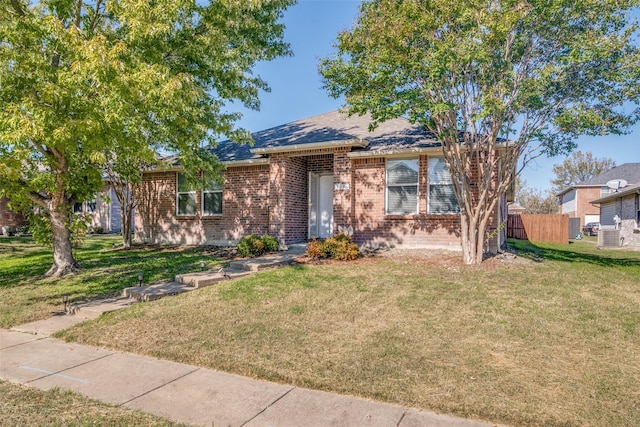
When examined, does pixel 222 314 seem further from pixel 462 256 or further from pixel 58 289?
pixel 462 256

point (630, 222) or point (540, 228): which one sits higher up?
point (630, 222)

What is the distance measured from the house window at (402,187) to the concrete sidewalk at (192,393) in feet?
26.7

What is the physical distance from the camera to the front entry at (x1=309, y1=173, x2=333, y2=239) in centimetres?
1334

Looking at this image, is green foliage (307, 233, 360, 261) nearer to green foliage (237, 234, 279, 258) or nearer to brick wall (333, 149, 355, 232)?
brick wall (333, 149, 355, 232)

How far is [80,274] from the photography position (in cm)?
922

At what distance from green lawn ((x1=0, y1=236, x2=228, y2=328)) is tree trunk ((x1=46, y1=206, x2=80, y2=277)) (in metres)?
0.34

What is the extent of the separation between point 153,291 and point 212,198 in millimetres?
7329

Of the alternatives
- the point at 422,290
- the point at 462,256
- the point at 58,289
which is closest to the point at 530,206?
the point at 462,256

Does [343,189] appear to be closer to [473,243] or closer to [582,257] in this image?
[473,243]

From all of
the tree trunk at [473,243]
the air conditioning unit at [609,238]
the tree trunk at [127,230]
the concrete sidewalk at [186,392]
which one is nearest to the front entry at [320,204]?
the tree trunk at [473,243]

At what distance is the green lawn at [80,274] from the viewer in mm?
6711

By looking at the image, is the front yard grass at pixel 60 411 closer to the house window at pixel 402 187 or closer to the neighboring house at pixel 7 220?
the house window at pixel 402 187

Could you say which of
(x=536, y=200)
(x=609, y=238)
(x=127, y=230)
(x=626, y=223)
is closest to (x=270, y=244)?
(x=127, y=230)

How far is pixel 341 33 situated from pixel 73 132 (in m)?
6.13
